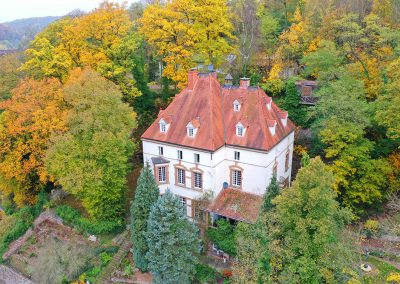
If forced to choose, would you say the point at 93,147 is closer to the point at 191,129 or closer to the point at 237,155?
the point at 191,129

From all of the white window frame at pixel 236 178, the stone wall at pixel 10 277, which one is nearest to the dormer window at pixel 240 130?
the white window frame at pixel 236 178

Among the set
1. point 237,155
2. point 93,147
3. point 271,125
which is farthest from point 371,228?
point 93,147

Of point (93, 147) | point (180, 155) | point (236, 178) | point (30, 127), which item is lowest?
point (236, 178)

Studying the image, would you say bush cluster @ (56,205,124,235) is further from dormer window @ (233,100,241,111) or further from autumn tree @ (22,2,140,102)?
dormer window @ (233,100,241,111)

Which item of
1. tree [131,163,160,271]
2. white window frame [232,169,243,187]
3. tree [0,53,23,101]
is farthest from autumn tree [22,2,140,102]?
white window frame [232,169,243,187]

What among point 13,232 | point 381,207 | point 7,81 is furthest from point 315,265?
point 7,81

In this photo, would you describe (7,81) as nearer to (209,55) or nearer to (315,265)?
(209,55)

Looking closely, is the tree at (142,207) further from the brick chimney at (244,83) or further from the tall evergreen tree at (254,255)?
the brick chimney at (244,83)
